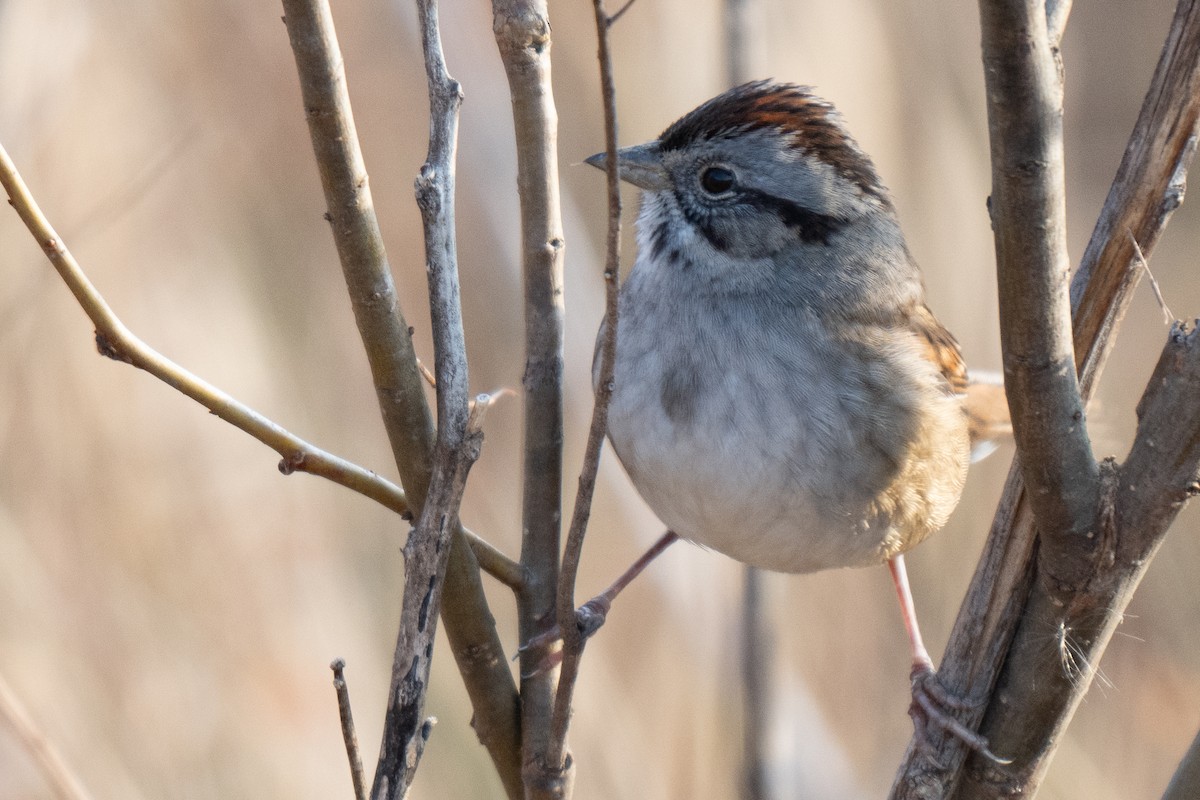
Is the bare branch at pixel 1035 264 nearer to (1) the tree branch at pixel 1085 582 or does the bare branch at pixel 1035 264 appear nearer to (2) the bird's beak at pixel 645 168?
(1) the tree branch at pixel 1085 582

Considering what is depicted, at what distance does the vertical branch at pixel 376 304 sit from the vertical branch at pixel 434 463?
6cm

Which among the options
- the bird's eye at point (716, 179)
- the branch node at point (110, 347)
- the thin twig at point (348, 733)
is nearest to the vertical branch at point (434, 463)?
the thin twig at point (348, 733)

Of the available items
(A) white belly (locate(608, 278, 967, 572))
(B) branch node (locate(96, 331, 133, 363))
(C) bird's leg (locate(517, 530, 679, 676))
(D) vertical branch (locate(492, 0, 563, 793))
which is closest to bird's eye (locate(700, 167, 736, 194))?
(A) white belly (locate(608, 278, 967, 572))

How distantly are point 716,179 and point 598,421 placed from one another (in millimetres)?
947

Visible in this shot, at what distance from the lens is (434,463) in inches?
54.4

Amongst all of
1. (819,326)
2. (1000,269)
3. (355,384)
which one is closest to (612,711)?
(355,384)

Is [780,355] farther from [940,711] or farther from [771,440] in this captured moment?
Result: [940,711]

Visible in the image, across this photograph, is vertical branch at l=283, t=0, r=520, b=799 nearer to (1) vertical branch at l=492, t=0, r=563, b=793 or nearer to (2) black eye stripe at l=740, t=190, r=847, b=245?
(1) vertical branch at l=492, t=0, r=563, b=793

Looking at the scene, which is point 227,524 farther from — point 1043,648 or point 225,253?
point 1043,648

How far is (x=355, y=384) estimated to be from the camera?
3404 mm

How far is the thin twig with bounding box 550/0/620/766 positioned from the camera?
1.17 m

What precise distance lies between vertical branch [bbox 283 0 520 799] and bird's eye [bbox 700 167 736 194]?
Result: 0.89 m

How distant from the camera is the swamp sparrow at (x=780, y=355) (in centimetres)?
198

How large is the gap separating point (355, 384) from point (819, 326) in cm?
173
